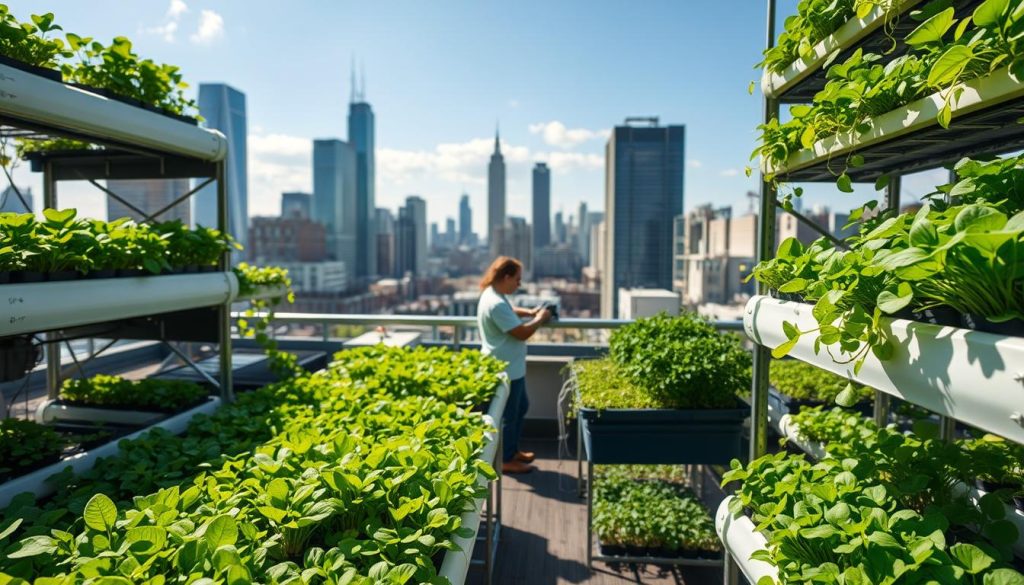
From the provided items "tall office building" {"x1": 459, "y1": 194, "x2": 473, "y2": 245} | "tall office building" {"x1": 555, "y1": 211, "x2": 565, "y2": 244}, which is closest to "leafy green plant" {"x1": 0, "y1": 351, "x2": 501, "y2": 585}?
"tall office building" {"x1": 555, "y1": 211, "x2": 565, "y2": 244}

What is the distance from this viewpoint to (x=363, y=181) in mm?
93062

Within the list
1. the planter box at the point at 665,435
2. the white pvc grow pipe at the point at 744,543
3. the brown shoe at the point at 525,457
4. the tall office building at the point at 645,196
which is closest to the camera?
the white pvc grow pipe at the point at 744,543

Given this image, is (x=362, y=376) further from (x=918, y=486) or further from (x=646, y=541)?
(x=918, y=486)

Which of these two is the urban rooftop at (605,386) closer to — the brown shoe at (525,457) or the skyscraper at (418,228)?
the brown shoe at (525,457)

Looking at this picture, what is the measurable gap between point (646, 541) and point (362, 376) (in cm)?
130

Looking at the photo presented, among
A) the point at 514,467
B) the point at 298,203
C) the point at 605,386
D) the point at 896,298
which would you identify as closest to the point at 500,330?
the point at 514,467

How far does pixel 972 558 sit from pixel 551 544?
1.96m

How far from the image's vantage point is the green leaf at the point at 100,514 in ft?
2.82

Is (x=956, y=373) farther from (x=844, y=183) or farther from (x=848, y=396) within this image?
(x=844, y=183)

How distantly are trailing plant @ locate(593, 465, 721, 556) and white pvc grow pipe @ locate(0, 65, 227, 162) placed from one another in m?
2.11

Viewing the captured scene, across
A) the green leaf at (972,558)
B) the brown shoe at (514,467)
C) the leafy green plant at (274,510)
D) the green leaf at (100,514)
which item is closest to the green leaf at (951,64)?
the green leaf at (972,558)

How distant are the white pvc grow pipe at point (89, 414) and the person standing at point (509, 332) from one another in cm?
160

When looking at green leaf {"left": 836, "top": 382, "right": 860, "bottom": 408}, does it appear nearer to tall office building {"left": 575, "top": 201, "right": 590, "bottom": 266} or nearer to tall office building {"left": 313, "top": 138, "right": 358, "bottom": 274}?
tall office building {"left": 575, "top": 201, "right": 590, "bottom": 266}

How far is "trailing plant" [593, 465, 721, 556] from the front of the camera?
2184 mm
